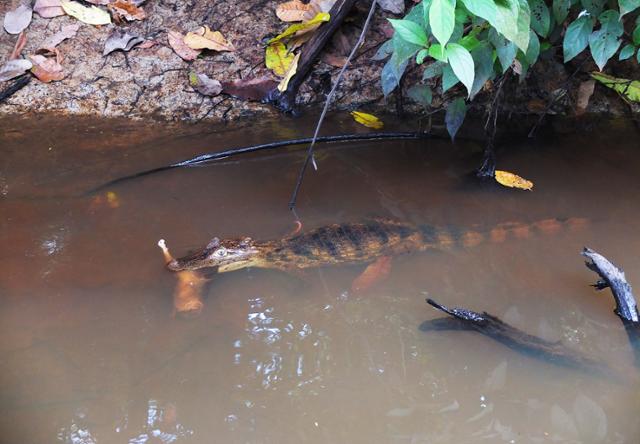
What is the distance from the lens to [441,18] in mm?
1907

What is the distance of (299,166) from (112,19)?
2213 mm

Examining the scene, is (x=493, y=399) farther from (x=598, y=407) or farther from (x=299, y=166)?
(x=299, y=166)

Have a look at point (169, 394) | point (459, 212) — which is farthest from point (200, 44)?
point (169, 394)

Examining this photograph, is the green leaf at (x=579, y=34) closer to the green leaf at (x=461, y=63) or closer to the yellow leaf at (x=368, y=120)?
the green leaf at (x=461, y=63)

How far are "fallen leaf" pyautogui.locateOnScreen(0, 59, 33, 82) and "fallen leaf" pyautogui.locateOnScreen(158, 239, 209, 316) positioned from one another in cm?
240

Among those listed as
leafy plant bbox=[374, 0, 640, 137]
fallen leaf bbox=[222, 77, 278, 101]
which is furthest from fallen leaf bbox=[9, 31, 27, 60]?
leafy plant bbox=[374, 0, 640, 137]

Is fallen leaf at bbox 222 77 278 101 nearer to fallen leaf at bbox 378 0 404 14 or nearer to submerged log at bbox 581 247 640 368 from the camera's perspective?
fallen leaf at bbox 378 0 404 14

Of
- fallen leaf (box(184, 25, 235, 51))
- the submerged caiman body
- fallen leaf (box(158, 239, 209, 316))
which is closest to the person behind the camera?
fallen leaf (box(158, 239, 209, 316))

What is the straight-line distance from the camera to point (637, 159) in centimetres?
409

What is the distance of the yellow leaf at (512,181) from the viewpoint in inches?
152

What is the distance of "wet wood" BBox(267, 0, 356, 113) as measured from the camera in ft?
14.9

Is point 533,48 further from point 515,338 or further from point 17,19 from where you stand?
point 17,19

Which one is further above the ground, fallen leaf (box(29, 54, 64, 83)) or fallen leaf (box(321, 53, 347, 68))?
fallen leaf (box(321, 53, 347, 68))

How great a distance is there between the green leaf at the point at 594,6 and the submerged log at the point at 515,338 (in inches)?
68.3
